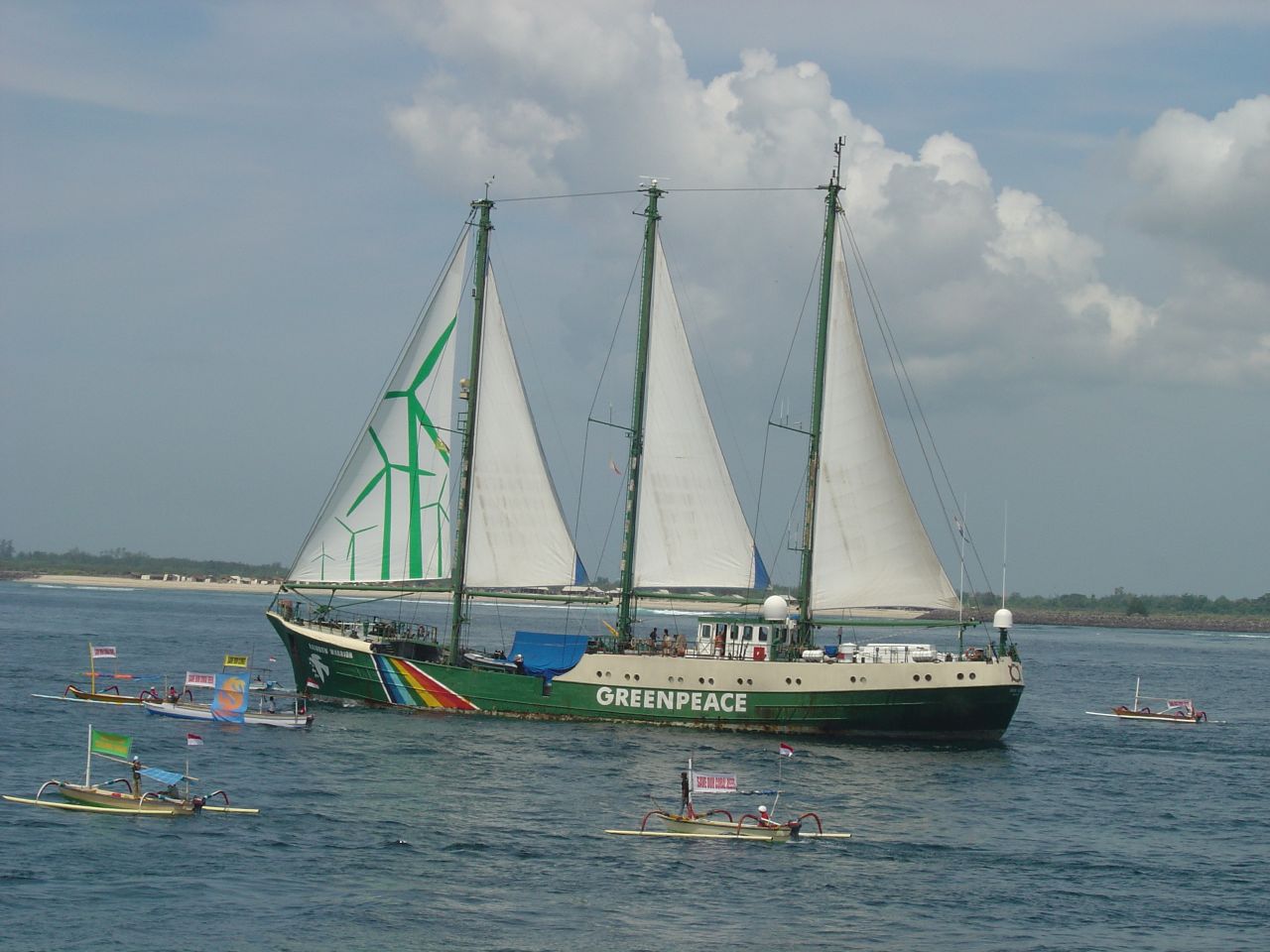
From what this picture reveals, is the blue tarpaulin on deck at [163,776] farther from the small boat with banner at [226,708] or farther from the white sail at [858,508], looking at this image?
the white sail at [858,508]

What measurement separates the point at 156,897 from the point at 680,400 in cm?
3213

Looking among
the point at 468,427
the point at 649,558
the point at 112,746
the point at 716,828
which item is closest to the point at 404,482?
the point at 468,427

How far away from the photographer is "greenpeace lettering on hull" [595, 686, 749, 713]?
54156 millimetres

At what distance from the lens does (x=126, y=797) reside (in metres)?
37.8

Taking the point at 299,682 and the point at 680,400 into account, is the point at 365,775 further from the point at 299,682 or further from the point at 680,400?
the point at 680,400

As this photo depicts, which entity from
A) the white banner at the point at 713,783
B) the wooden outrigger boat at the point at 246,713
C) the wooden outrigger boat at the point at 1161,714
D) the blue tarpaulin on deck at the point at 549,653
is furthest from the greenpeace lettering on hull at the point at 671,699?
the wooden outrigger boat at the point at 1161,714

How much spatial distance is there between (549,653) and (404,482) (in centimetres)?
922

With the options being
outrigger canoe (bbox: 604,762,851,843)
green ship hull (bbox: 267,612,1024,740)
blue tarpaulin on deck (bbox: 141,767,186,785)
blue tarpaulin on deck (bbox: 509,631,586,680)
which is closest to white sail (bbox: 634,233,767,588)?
blue tarpaulin on deck (bbox: 509,631,586,680)

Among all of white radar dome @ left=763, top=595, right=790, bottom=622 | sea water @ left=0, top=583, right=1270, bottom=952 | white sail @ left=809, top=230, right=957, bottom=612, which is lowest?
sea water @ left=0, top=583, right=1270, bottom=952

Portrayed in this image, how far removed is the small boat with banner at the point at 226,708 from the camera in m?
54.5

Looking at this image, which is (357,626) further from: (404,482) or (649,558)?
(649,558)

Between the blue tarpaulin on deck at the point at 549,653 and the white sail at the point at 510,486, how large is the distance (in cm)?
308

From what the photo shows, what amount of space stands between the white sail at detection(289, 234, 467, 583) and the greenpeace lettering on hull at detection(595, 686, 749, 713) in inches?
366

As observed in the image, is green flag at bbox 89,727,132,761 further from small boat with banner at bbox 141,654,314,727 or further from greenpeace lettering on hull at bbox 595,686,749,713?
greenpeace lettering on hull at bbox 595,686,749,713
